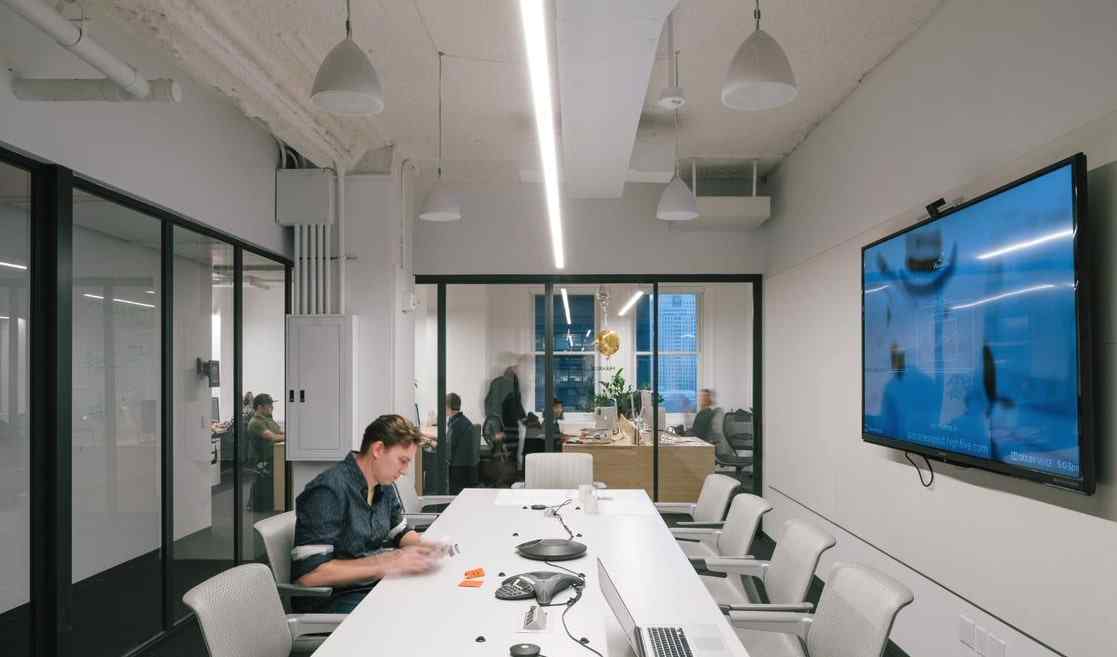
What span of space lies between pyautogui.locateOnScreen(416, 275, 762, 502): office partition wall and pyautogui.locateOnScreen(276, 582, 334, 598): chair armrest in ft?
13.8

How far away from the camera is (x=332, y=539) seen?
9.40 ft

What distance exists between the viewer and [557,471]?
4980 mm

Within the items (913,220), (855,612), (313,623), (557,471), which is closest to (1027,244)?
(913,220)

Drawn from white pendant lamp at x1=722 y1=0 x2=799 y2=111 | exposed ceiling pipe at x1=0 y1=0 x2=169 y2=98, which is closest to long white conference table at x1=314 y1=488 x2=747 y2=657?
white pendant lamp at x1=722 y1=0 x2=799 y2=111

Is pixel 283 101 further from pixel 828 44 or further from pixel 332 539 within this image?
pixel 828 44

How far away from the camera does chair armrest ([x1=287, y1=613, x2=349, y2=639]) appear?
7.93ft

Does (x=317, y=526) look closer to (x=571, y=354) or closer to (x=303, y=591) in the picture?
(x=303, y=591)

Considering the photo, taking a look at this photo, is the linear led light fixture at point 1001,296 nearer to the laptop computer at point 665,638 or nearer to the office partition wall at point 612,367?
the laptop computer at point 665,638

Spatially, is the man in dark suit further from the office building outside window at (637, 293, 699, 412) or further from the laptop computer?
the laptop computer

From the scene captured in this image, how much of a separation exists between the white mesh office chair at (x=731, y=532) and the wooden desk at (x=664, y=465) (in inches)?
109

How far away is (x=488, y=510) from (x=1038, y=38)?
3306 millimetres

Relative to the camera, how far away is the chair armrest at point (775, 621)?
2436 millimetres

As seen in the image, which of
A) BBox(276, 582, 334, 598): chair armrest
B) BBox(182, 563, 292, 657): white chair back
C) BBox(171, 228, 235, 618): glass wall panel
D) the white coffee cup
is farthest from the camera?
BBox(171, 228, 235, 618): glass wall panel

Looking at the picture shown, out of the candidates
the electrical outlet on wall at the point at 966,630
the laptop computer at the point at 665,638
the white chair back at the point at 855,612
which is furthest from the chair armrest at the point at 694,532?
the laptop computer at the point at 665,638
